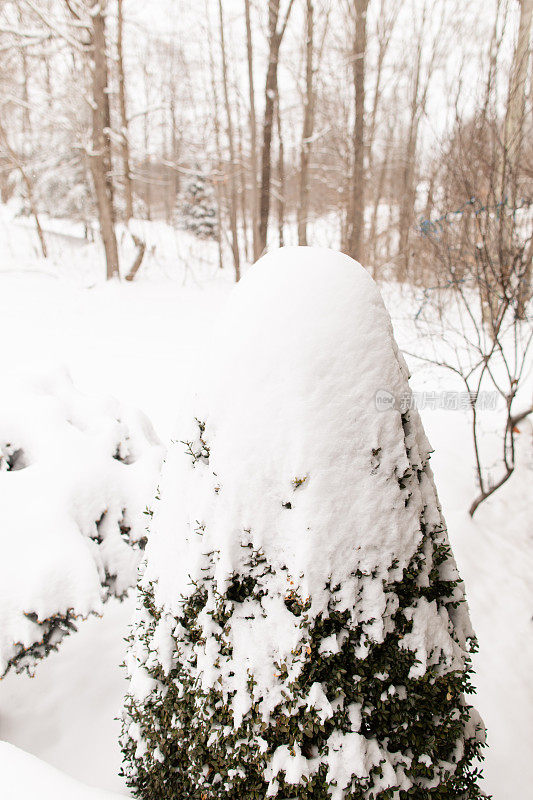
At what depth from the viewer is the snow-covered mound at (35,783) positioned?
1317 mm

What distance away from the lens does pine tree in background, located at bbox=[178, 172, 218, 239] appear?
2288 centimetres

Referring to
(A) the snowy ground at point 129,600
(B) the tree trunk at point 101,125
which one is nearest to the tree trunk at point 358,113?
(A) the snowy ground at point 129,600

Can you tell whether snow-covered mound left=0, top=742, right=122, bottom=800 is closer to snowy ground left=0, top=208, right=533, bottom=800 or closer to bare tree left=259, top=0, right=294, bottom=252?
snowy ground left=0, top=208, right=533, bottom=800

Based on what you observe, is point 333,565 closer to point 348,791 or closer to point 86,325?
point 348,791

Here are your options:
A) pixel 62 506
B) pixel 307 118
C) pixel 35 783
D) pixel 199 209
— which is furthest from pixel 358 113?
pixel 199 209

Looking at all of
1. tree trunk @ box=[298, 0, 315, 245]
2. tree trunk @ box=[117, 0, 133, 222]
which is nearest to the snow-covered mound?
tree trunk @ box=[298, 0, 315, 245]

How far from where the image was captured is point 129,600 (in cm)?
321

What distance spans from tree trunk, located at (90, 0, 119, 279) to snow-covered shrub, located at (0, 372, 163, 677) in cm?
898

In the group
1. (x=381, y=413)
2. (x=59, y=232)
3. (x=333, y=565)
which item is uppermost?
(x=59, y=232)

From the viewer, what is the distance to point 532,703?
279cm

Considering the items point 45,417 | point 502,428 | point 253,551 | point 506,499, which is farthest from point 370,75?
point 253,551

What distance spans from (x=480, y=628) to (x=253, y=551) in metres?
2.77

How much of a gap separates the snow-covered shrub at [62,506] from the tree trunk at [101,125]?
898 cm

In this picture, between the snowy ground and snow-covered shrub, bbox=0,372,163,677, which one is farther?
the snowy ground
